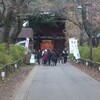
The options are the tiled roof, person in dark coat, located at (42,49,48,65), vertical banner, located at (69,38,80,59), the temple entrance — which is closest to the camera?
person in dark coat, located at (42,49,48,65)

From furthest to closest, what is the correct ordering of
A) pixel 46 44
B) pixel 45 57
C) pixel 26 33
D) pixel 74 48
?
pixel 46 44, pixel 26 33, pixel 74 48, pixel 45 57

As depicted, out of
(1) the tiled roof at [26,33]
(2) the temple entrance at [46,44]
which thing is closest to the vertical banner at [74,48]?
(1) the tiled roof at [26,33]

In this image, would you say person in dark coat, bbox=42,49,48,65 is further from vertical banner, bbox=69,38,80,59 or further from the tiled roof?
the tiled roof

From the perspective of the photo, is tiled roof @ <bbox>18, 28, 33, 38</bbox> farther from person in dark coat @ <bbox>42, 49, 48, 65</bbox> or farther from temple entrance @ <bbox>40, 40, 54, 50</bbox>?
person in dark coat @ <bbox>42, 49, 48, 65</bbox>

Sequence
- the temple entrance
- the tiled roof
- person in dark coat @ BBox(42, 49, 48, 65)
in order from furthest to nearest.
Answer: the temple entrance, the tiled roof, person in dark coat @ BBox(42, 49, 48, 65)

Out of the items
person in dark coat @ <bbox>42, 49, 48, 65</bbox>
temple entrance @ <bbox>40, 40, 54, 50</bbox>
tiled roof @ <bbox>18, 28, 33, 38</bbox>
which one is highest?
tiled roof @ <bbox>18, 28, 33, 38</bbox>

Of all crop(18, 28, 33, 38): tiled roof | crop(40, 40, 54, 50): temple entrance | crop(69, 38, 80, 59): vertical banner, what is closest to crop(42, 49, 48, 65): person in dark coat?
crop(69, 38, 80, 59): vertical banner

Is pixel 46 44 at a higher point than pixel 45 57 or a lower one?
higher

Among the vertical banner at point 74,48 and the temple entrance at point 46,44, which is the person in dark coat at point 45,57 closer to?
the vertical banner at point 74,48

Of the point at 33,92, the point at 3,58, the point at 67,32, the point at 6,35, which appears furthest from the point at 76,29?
the point at 33,92

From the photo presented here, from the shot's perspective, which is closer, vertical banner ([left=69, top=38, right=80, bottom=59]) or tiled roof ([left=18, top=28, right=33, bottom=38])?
vertical banner ([left=69, top=38, right=80, bottom=59])

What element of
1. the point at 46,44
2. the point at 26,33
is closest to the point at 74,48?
the point at 26,33

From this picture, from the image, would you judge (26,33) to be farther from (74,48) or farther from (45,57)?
(45,57)

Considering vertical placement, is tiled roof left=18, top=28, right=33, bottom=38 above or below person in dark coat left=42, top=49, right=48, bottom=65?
above
